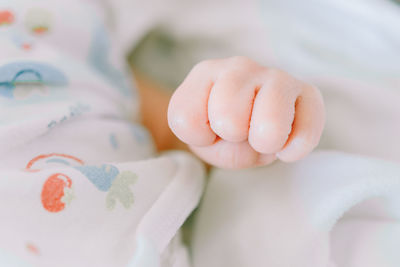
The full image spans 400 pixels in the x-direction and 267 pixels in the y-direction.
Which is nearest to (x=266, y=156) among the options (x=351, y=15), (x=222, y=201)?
(x=222, y=201)

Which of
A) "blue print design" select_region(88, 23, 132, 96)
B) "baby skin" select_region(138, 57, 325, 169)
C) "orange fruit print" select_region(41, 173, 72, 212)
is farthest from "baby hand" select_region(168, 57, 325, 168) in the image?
"blue print design" select_region(88, 23, 132, 96)

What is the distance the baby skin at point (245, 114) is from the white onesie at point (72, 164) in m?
0.09

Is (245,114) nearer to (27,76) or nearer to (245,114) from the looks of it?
(245,114)

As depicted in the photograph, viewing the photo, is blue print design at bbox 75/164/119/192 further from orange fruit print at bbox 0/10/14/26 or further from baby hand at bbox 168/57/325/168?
orange fruit print at bbox 0/10/14/26

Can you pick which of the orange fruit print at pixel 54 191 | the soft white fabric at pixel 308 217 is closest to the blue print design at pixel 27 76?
the orange fruit print at pixel 54 191

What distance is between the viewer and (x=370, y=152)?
1.54 ft

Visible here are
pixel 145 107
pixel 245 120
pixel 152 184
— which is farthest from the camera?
pixel 145 107

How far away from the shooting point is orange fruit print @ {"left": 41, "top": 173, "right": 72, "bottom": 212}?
362 mm

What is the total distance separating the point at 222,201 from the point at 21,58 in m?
0.26

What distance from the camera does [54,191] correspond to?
37cm

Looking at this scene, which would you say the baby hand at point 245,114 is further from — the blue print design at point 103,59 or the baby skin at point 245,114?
the blue print design at point 103,59

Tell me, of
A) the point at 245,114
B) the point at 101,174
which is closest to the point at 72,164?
the point at 101,174

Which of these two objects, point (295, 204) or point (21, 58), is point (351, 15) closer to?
point (295, 204)

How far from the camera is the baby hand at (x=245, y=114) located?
31 cm
